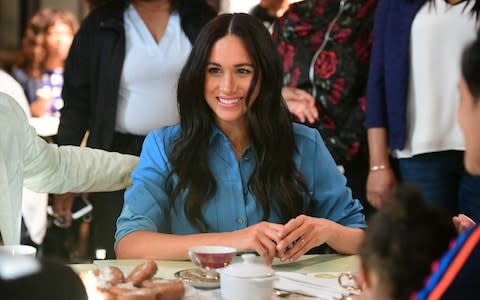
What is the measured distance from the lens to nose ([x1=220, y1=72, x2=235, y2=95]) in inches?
90.0

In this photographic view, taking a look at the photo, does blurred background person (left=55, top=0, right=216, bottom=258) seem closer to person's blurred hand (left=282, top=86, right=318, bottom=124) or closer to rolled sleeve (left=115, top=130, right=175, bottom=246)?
person's blurred hand (left=282, top=86, right=318, bottom=124)

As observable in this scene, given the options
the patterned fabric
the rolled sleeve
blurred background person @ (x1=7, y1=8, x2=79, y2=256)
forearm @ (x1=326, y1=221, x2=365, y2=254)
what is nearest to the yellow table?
forearm @ (x1=326, y1=221, x2=365, y2=254)

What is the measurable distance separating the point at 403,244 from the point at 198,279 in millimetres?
847

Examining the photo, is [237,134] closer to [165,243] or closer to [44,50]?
[165,243]

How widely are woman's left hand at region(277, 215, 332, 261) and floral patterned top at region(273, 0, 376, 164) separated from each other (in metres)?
0.81

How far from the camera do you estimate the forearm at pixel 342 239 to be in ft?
7.01

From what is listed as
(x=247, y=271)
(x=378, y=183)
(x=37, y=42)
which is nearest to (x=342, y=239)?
(x=247, y=271)

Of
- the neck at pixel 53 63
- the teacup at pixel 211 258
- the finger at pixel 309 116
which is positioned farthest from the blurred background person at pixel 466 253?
the neck at pixel 53 63

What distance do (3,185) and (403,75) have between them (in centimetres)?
130

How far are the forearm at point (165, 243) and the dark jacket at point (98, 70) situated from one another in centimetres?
83

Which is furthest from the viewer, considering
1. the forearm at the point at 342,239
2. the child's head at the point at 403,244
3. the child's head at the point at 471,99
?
the forearm at the point at 342,239

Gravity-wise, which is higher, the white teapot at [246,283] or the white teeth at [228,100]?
the white teeth at [228,100]

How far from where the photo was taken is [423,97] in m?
2.70

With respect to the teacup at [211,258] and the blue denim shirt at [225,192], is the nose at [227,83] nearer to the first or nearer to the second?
the blue denim shirt at [225,192]
